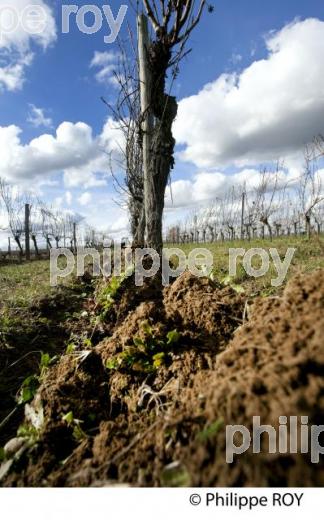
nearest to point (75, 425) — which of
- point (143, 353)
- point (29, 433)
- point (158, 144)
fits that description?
point (29, 433)

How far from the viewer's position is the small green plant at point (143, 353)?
2254mm

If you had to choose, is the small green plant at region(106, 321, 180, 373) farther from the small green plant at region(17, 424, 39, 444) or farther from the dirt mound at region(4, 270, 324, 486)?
the small green plant at region(17, 424, 39, 444)

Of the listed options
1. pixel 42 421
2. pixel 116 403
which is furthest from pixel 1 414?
pixel 116 403

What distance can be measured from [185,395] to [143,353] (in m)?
0.64

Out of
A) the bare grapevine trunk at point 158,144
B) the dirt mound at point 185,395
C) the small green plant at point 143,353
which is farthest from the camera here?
the bare grapevine trunk at point 158,144

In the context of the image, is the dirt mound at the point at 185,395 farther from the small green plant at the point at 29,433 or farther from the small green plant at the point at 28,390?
the small green plant at the point at 28,390

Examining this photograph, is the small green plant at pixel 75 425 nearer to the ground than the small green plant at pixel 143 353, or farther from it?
nearer to the ground

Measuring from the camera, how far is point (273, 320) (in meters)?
1.75

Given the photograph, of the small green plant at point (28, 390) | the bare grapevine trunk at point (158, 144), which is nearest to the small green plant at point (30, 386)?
the small green plant at point (28, 390)

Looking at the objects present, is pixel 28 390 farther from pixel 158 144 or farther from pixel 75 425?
pixel 158 144

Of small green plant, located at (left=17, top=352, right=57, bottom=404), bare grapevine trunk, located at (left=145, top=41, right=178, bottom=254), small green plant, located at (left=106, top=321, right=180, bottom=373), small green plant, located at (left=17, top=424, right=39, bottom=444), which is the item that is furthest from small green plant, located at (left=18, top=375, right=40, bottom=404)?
bare grapevine trunk, located at (left=145, top=41, right=178, bottom=254)

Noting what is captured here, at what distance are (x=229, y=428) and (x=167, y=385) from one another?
0.80 m

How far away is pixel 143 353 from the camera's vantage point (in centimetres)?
233
